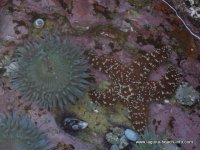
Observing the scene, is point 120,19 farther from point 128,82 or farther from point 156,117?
point 156,117

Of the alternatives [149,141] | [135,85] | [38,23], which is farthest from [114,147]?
[38,23]

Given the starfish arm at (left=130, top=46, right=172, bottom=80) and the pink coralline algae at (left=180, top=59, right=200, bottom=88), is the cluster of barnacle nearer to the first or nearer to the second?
the starfish arm at (left=130, top=46, right=172, bottom=80)

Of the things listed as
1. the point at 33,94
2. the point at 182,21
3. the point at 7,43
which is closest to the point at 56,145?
the point at 33,94

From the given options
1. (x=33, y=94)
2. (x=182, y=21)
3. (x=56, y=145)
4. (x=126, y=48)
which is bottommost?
(x=56, y=145)

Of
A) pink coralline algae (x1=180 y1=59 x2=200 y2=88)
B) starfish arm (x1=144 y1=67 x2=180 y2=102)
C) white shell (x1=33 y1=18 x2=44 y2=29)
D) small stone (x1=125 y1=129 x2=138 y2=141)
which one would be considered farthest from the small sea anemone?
white shell (x1=33 y1=18 x2=44 y2=29)

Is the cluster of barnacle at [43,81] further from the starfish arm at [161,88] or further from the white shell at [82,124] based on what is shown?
the starfish arm at [161,88]

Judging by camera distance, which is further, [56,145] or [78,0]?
[78,0]

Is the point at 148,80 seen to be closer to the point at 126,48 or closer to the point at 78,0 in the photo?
the point at 126,48

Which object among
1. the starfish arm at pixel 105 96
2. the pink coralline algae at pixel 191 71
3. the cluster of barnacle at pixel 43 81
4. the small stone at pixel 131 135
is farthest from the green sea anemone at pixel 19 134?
the pink coralline algae at pixel 191 71

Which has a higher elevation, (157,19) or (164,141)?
(157,19)
